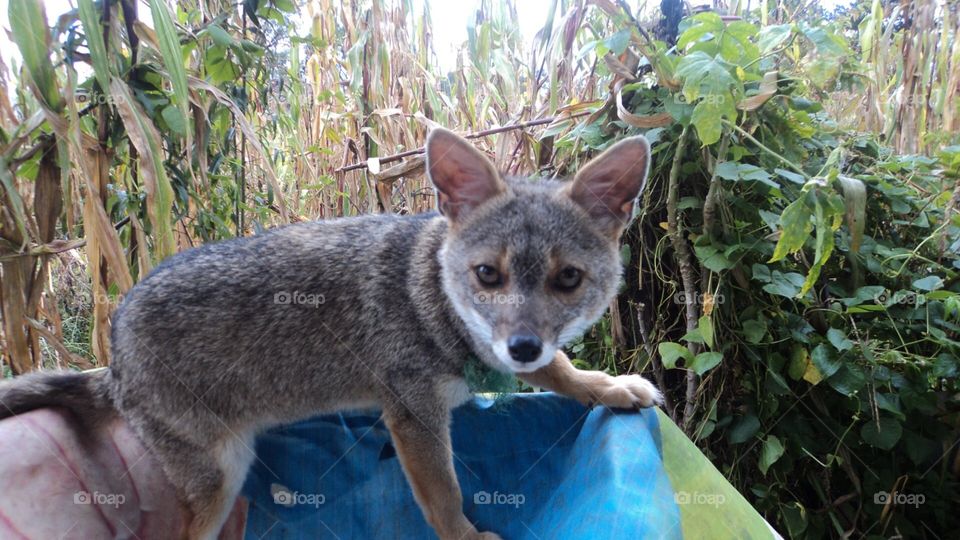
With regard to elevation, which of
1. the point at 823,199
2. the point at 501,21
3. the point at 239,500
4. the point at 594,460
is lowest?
the point at 239,500

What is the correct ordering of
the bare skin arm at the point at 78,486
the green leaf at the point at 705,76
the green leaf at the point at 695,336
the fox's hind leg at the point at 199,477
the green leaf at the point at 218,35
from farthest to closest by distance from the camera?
the green leaf at the point at 218,35 → the green leaf at the point at 695,336 → the fox's hind leg at the point at 199,477 → the green leaf at the point at 705,76 → the bare skin arm at the point at 78,486

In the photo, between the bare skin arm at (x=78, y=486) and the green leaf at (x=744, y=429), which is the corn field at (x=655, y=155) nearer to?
the green leaf at (x=744, y=429)

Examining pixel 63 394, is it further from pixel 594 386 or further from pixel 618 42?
pixel 618 42

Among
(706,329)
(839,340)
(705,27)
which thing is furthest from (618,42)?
(839,340)

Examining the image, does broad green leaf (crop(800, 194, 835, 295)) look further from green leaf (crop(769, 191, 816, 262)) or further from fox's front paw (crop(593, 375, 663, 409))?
fox's front paw (crop(593, 375, 663, 409))

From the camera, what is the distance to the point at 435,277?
215cm

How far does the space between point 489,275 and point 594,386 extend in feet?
1.89

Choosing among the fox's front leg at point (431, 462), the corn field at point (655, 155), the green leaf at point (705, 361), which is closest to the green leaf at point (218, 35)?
the corn field at point (655, 155)

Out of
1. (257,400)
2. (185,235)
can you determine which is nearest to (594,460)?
(257,400)

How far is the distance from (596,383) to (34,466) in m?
1.80

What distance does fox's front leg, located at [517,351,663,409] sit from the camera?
209 cm

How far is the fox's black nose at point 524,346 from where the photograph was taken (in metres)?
1.76

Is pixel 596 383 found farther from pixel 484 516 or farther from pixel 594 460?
pixel 484 516

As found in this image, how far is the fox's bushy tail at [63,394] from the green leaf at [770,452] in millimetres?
2310
